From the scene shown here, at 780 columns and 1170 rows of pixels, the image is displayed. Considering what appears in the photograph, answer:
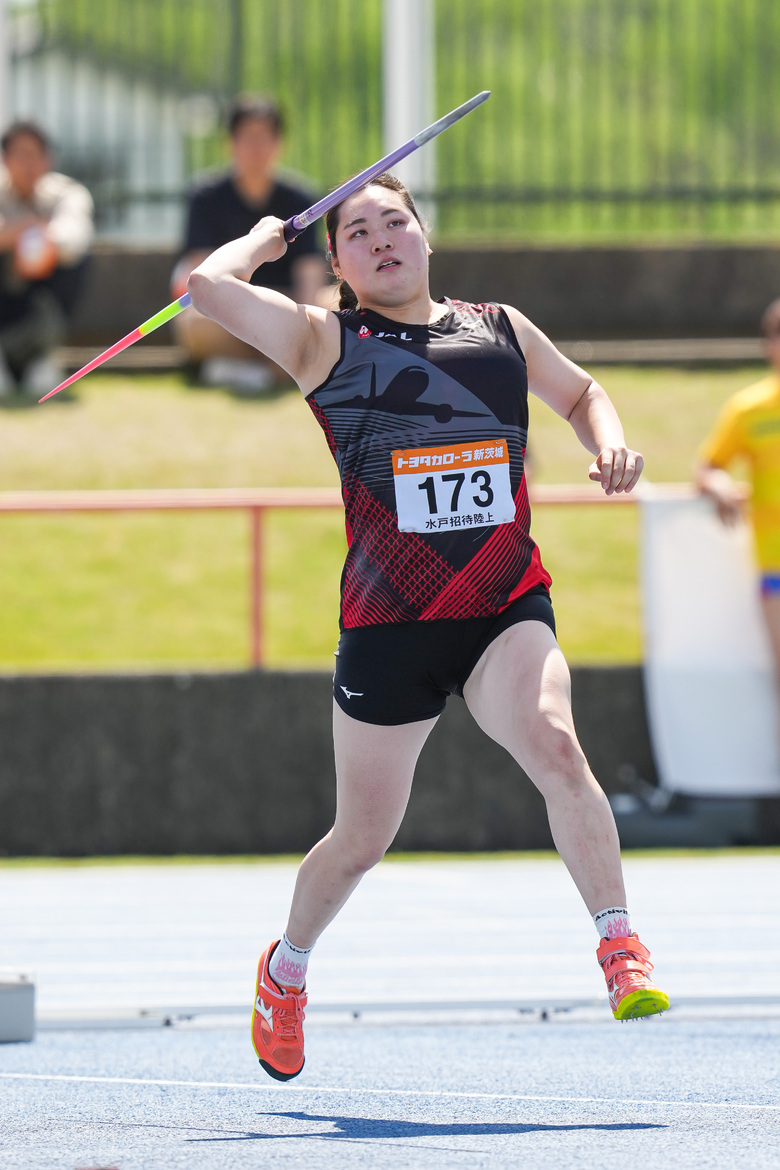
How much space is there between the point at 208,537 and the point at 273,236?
22.9 ft

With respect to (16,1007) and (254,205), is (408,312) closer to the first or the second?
(16,1007)

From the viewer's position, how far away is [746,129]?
15172mm

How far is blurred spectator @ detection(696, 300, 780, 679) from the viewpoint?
8344 millimetres

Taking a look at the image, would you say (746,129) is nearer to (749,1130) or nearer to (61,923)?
(61,923)

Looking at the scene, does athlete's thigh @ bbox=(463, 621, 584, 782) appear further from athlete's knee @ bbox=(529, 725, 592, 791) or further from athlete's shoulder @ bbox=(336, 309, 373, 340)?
athlete's shoulder @ bbox=(336, 309, 373, 340)

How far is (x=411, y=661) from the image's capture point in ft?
13.1

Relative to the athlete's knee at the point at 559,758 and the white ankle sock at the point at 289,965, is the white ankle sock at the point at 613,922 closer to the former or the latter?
the athlete's knee at the point at 559,758

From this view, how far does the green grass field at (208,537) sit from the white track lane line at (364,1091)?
4.34 metres

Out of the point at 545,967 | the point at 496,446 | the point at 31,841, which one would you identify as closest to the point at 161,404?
the point at 31,841

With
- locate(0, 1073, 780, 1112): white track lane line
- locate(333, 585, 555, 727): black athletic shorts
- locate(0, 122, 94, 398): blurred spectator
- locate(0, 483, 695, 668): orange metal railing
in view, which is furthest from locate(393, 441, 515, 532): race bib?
locate(0, 122, 94, 398): blurred spectator

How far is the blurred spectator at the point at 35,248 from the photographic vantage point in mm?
11656

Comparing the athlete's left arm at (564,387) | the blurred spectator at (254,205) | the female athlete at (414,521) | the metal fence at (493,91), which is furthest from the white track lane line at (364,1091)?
the metal fence at (493,91)

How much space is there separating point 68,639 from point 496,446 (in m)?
6.53

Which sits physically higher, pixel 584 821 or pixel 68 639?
pixel 584 821
